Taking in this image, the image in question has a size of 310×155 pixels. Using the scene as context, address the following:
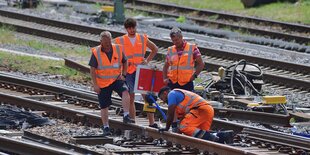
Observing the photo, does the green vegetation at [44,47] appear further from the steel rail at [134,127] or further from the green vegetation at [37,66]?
the steel rail at [134,127]

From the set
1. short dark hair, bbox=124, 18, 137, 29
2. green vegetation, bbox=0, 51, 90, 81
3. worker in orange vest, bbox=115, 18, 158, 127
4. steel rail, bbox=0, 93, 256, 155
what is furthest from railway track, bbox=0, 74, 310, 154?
green vegetation, bbox=0, 51, 90, 81

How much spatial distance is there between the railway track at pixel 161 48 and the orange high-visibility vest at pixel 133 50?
519cm

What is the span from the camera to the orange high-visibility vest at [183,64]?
49.0 feet

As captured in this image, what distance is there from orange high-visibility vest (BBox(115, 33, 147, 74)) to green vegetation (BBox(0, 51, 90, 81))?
216 inches

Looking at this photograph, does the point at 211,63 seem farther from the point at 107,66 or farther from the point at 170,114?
the point at 170,114

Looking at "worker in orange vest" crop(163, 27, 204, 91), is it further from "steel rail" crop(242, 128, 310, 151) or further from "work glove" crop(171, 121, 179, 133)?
"steel rail" crop(242, 128, 310, 151)

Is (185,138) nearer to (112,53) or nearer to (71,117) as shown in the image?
(112,53)

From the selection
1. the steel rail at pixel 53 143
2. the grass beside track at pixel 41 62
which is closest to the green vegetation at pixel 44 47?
the grass beside track at pixel 41 62

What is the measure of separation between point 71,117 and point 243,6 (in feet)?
63.6

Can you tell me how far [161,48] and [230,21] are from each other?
20.1ft

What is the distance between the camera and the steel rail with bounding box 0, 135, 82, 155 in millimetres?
12812

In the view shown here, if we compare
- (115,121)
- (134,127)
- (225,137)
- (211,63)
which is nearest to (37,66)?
(211,63)

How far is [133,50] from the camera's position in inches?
625

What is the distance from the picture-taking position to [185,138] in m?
14.0
